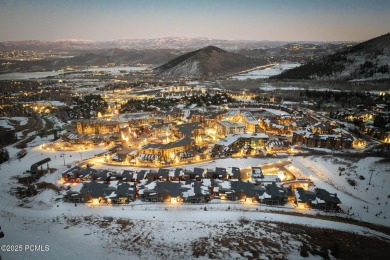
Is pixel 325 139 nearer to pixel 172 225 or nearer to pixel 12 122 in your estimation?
pixel 172 225

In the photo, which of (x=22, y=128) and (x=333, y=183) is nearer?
(x=333, y=183)

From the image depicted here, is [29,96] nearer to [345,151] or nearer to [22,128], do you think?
[22,128]

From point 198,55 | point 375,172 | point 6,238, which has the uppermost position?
point 198,55

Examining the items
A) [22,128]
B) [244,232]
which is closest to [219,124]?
[244,232]

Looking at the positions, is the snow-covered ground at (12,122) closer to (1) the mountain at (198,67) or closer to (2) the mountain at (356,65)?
(1) the mountain at (198,67)

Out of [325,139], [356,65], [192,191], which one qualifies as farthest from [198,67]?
[192,191]

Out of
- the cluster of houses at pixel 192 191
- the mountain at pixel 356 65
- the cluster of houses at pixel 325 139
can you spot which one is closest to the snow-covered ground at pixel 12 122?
the cluster of houses at pixel 192 191
